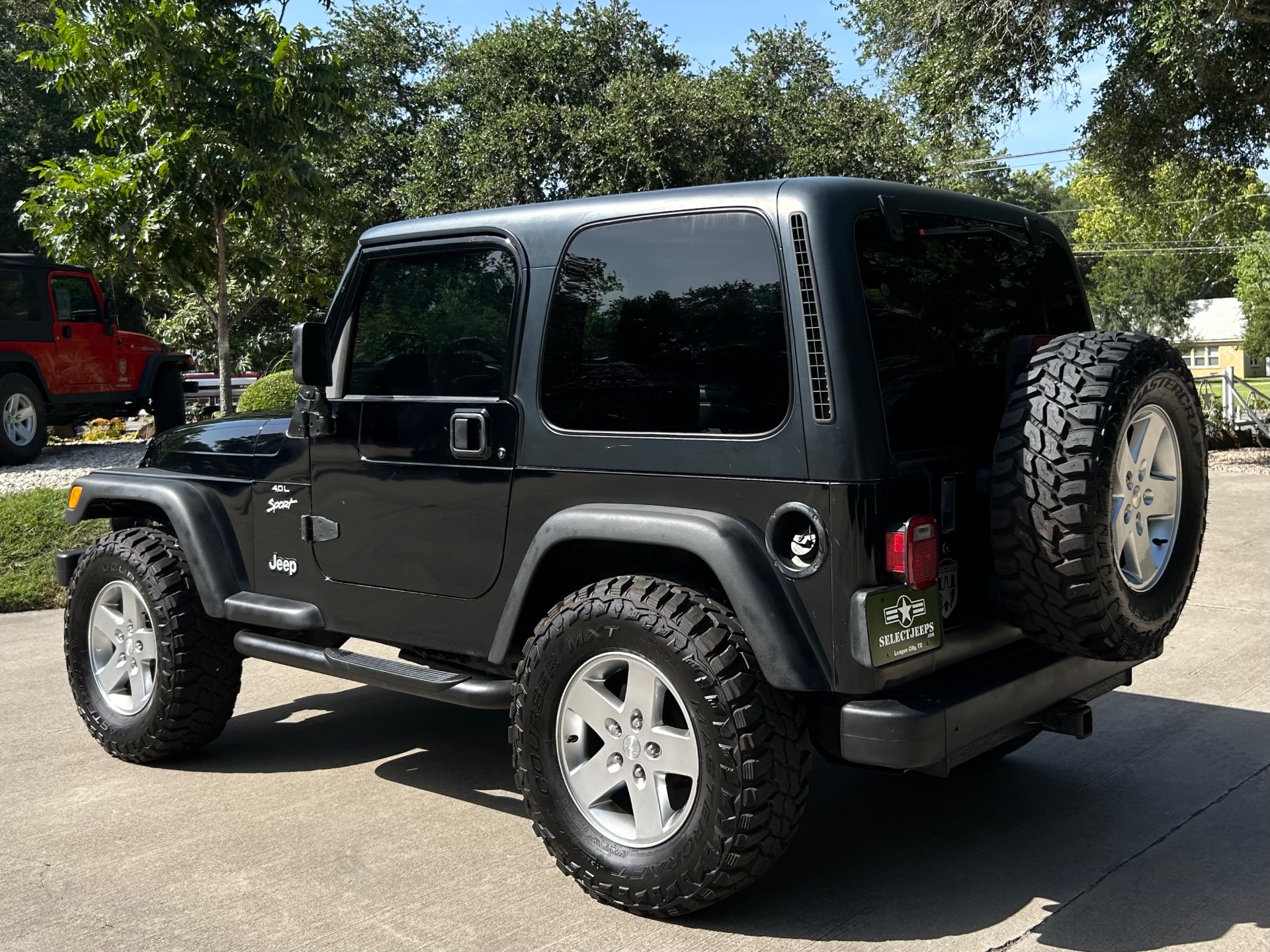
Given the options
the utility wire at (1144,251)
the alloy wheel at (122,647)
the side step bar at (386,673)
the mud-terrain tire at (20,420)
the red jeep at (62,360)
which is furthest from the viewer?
the utility wire at (1144,251)

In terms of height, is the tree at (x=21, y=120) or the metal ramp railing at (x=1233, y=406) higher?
the tree at (x=21, y=120)

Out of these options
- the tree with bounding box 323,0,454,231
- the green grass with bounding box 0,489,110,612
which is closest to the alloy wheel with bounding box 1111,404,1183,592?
the green grass with bounding box 0,489,110,612

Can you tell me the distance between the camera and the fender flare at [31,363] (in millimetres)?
13914

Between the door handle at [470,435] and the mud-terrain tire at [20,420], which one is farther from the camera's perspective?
the mud-terrain tire at [20,420]

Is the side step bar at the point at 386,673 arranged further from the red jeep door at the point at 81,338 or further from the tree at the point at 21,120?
the tree at the point at 21,120

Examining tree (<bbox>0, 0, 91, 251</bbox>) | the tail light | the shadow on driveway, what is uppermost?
tree (<bbox>0, 0, 91, 251</bbox>)

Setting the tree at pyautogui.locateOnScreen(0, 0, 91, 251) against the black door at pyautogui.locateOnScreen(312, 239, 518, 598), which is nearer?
the black door at pyautogui.locateOnScreen(312, 239, 518, 598)

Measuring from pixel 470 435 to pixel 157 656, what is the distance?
185cm

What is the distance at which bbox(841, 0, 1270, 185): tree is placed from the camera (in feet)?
42.7

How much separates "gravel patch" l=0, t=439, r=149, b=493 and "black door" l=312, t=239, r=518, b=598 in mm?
8297

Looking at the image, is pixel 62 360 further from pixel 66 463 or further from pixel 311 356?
pixel 311 356

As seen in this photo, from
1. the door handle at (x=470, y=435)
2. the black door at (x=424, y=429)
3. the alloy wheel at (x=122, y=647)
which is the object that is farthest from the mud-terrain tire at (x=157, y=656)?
the door handle at (x=470, y=435)

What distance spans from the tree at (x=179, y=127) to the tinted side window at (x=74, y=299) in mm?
640

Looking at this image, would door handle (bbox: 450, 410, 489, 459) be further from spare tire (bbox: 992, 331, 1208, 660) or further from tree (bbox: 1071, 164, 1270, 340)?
tree (bbox: 1071, 164, 1270, 340)
